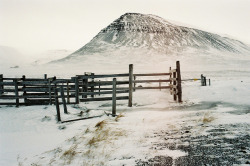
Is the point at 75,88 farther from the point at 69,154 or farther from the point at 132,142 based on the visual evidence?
the point at 132,142

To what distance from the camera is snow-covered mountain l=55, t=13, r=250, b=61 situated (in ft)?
380

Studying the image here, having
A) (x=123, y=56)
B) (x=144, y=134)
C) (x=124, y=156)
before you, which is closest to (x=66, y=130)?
(x=144, y=134)

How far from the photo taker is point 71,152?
5.06 m

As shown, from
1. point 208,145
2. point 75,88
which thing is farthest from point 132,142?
point 75,88

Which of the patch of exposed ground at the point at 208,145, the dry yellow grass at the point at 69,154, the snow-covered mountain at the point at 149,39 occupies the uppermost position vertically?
the snow-covered mountain at the point at 149,39

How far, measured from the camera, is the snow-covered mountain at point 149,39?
380 feet

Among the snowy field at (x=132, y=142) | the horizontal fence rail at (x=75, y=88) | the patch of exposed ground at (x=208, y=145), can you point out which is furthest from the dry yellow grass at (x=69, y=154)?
the horizontal fence rail at (x=75, y=88)

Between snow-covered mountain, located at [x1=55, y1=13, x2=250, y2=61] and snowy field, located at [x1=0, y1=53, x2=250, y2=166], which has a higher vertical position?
snow-covered mountain, located at [x1=55, y1=13, x2=250, y2=61]

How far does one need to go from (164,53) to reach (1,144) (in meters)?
103

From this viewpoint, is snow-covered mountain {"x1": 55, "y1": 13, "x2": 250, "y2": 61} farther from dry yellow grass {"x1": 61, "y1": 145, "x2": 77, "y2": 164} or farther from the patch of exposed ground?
the patch of exposed ground

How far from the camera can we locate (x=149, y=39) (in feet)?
425

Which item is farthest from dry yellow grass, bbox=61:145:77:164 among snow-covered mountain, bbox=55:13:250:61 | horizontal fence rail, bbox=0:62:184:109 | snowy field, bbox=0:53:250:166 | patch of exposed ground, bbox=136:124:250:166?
snow-covered mountain, bbox=55:13:250:61

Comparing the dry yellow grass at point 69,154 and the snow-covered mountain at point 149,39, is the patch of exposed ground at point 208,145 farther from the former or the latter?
the snow-covered mountain at point 149,39

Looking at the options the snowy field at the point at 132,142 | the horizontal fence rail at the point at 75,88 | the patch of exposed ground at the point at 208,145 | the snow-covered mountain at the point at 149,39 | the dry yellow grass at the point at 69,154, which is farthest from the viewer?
the snow-covered mountain at the point at 149,39
